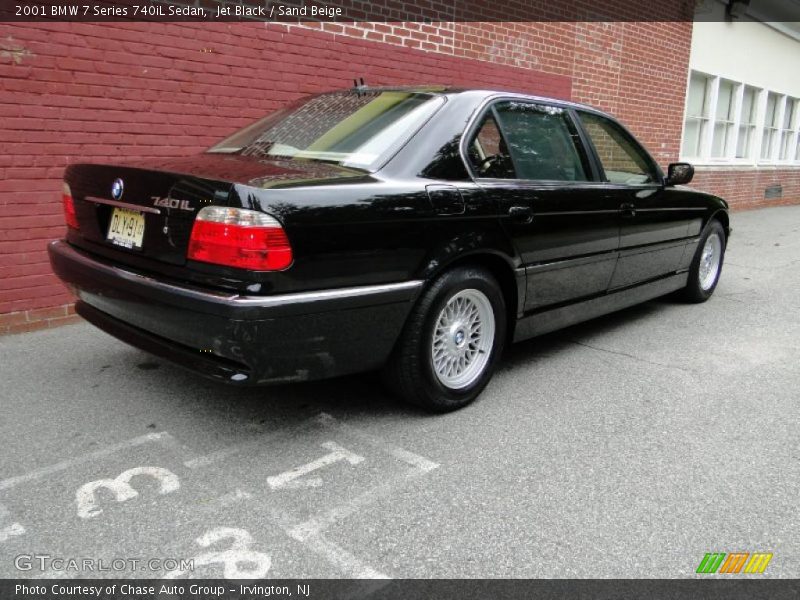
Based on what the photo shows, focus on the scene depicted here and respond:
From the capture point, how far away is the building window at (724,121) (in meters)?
13.8

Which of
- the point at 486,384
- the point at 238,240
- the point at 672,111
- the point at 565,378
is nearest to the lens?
the point at 238,240

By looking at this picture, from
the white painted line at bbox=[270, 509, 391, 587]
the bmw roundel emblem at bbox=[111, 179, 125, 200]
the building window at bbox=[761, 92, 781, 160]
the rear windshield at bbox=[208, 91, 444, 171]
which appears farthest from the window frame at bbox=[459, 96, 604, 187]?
the building window at bbox=[761, 92, 781, 160]

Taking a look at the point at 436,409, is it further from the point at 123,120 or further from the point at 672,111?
the point at 672,111

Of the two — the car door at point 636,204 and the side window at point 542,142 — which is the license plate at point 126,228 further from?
the car door at point 636,204

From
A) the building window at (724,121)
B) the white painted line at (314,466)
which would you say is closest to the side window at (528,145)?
the white painted line at (314,466)

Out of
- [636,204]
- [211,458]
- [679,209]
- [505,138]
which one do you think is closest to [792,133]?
[679,209]

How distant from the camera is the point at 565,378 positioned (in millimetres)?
3908

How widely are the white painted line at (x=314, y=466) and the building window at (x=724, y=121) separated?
13.3 m

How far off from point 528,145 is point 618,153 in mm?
1144

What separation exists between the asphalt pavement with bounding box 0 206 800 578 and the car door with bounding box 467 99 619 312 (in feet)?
1.93

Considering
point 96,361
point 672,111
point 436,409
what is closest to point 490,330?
point 436,409

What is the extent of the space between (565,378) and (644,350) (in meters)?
0.90

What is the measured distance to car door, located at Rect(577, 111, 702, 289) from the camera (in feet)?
14.1

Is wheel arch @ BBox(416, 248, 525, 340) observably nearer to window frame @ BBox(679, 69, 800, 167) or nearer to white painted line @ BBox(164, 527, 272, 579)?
white painted line @ BBox(164, 527, 272, 579)
